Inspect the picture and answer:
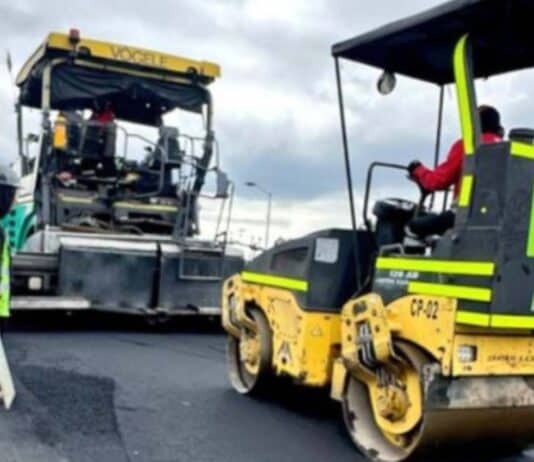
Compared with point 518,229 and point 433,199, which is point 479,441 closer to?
point 518,229

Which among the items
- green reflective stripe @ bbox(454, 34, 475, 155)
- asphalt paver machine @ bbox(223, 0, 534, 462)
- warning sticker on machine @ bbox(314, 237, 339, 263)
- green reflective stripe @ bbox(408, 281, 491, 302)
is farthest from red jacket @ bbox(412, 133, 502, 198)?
warning sticker on machine @ bbox(314, 237, 339, 263)

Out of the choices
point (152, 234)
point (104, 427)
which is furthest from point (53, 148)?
point (104, 427)

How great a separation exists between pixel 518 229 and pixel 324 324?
1.49 metres

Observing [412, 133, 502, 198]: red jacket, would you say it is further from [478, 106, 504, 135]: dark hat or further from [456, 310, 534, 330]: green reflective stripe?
[456, 310, 534, 330]: green reflective stripe

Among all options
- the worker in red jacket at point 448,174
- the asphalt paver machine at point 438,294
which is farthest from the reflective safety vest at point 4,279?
the worker in red jacket at point 448,174

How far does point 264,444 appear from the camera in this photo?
14.9 feet

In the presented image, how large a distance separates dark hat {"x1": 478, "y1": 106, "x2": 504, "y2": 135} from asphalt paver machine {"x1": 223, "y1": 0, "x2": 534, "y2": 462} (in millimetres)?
172

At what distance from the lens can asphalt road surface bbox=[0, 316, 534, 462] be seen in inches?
168

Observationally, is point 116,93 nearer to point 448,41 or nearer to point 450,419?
point 448,41

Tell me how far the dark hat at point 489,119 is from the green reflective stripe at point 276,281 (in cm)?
142

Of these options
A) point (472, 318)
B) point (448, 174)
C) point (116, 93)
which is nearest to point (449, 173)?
point (448, 174)

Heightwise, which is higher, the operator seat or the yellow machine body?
the operator seat

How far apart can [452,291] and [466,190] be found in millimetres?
486

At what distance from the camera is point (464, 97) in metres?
4.04
